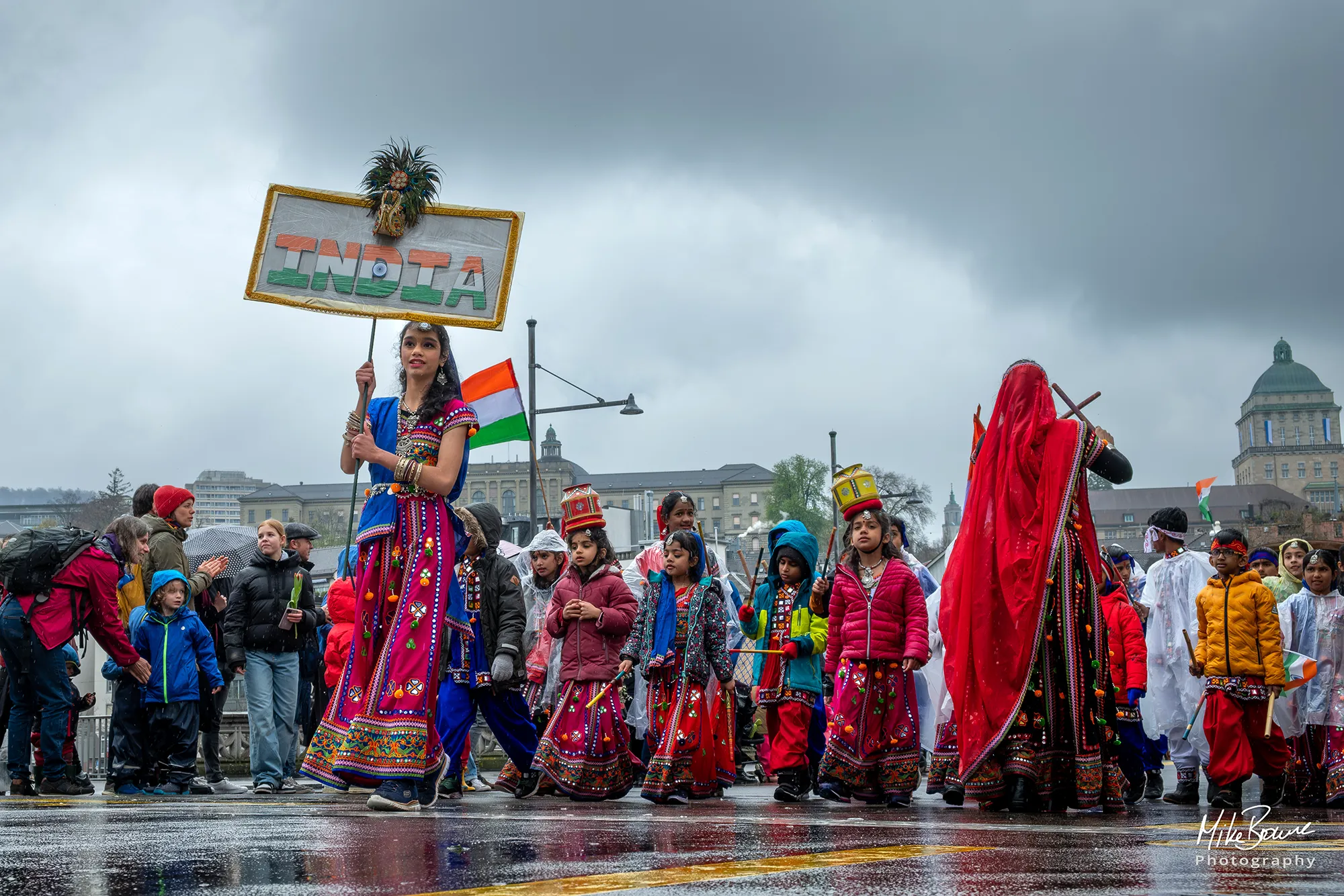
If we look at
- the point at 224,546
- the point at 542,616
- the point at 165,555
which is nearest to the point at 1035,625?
the point at 542,616

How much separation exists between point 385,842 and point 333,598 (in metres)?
7.37

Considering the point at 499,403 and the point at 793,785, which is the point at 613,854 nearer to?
the point at 793,785

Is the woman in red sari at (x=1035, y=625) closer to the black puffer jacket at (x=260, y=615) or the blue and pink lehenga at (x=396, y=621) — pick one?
the blue and pink lehenga at (x=396, y=621)

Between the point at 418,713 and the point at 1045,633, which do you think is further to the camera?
the point at 1045,633

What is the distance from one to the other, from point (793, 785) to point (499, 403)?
937cm

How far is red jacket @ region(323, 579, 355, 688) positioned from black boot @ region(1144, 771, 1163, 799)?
234 inches

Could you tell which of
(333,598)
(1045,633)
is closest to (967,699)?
(1045,633)

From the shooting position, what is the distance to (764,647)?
10.4m

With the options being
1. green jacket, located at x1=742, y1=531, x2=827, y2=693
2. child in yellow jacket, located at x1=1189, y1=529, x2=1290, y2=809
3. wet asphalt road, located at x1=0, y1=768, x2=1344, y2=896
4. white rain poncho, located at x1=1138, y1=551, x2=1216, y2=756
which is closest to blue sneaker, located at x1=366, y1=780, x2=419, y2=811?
wet asphalt road, located at x1=0, y1=768, x2=1344, y2=896

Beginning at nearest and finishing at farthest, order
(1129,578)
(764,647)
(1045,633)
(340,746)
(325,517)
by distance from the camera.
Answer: (340,746)
(1045,633)
(764,647)
(1129,578)
(325,517)

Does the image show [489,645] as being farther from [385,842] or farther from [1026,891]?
[1026,891]

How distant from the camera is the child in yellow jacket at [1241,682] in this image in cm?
852

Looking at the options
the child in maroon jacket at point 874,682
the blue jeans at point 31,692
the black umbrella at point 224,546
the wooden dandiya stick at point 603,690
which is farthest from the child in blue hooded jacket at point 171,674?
the black umbrella at point 224,546

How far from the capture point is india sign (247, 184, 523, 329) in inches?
289
